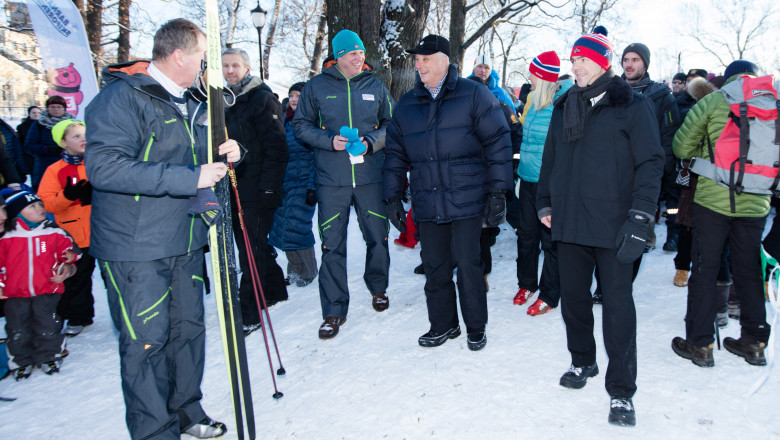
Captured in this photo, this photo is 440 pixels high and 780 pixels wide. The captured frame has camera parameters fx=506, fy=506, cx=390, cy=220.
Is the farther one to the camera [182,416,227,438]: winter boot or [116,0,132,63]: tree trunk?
[116,0,132,63]: tree trunk

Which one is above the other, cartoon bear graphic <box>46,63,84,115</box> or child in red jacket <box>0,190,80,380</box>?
cartoon bear graphic <box>46,63,84,115</box>

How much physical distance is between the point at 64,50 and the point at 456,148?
7.64 meters

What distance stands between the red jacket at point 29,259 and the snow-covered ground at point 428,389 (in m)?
0.68

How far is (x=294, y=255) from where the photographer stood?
5.95m

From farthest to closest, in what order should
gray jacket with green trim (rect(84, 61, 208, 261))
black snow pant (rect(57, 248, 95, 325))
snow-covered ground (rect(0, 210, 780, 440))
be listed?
black snow pant (rect(57, 248, 95, 325))
snow-covered ground (rect(0, 210, 780, 440))
gray jacket with green trim (rect(84, 61, 208, 261))

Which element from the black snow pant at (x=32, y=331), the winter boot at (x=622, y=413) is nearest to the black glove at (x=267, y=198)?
the black snow pant at (x=32, y=331)

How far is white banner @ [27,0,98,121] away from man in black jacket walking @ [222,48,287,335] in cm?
500

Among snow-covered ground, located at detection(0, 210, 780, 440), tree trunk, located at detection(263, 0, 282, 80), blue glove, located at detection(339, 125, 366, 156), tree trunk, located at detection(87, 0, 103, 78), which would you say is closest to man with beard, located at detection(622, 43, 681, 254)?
snow-covered ground, located at detection(0, 210, 780, 440)

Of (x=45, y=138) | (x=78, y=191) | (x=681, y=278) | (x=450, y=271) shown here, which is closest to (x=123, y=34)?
(x=45, y=138)

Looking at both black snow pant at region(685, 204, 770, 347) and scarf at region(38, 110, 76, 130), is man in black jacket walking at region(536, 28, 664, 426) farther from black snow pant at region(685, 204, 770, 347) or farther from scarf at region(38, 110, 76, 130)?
scarf at region(38, 110, 76, 130)

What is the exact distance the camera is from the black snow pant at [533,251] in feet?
14.8

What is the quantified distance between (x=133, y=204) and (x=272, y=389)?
1627mm

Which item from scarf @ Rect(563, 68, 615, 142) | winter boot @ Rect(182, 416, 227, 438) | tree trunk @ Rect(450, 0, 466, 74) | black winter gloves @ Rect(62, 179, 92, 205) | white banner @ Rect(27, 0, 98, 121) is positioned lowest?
winter boot @ Rect(182, 416, 227, 438)

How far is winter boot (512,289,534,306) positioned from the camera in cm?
473
